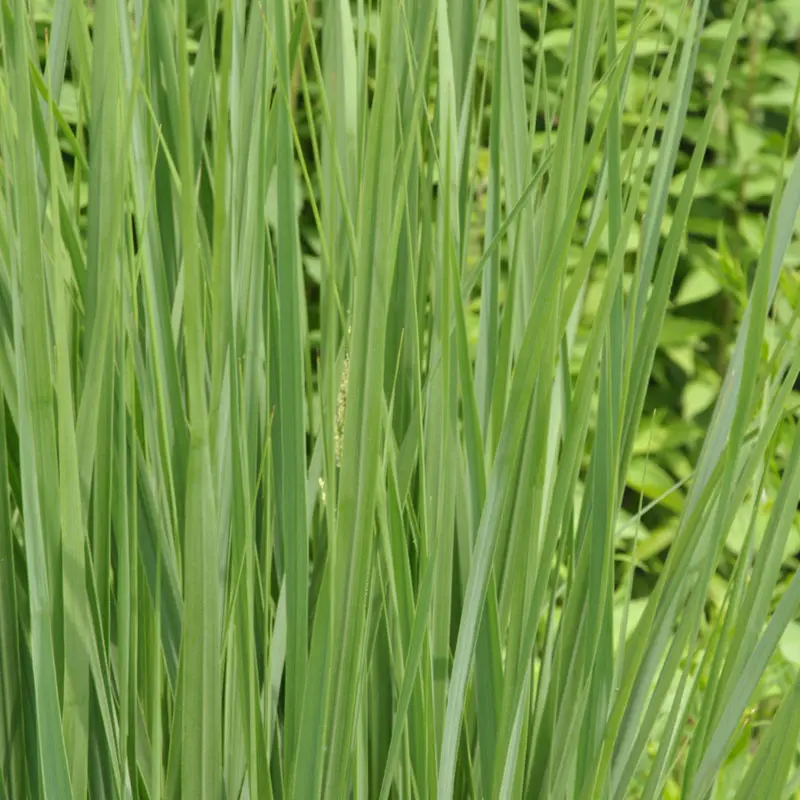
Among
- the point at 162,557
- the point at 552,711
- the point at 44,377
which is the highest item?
the point at 44,377

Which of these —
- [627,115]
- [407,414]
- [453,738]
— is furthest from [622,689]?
[627,115]

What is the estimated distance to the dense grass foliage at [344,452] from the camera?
473mm

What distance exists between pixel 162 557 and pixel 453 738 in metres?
0.18

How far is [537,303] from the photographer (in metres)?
0.50

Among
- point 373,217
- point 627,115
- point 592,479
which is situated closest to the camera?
point 373,217

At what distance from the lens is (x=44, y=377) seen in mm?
481

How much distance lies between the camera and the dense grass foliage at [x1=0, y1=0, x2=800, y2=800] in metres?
0.47

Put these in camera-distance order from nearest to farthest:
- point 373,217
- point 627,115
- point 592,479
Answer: point 373,217
point 592,479
point 627,115

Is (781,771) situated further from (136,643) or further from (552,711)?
(136,643)

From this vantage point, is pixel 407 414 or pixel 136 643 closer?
pixel 136 643

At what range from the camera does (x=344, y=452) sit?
1.54ft

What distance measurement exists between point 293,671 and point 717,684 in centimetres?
23

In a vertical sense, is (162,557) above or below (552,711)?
above

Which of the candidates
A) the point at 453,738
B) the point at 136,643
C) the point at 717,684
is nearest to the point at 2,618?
the point at 136,643
